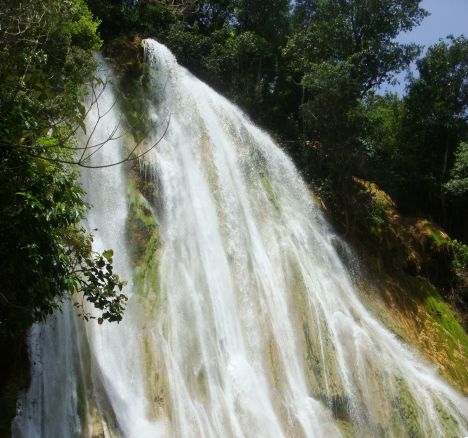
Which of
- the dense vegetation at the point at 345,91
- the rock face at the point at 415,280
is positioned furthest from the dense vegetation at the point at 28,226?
the rock face at the point at 415,280

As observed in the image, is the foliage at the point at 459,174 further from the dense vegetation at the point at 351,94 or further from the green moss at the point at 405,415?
the green moss at the point at 405,415

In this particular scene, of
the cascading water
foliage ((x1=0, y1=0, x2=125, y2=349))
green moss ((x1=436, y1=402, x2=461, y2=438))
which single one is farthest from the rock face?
foliage ((x1=0, y1=0, x2=125, y2=349))

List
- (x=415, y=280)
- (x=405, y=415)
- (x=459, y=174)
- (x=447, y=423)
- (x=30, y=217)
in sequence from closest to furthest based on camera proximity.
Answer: (x=30, y=217), (x=405, y=415), (x=447, y=423), (x=415, y=280), (x=459, y=174)

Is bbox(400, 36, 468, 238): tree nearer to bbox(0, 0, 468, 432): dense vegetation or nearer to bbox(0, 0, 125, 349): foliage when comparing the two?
bbox(0, 0, 468, 432): dense vegetation

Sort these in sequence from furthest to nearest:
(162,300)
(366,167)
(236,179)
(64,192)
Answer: (366,167)
(236,179)
(162,300)
(64,192)

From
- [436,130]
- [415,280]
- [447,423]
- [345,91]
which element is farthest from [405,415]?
[436,130]

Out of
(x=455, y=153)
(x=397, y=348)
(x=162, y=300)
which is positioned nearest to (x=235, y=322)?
(x=162, y=300)

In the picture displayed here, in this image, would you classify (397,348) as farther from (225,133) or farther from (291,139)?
(291,139)

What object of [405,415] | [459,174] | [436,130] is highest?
[436,130]

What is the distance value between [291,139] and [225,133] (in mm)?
5655

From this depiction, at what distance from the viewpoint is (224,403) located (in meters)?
10.5

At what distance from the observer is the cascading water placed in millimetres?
9461

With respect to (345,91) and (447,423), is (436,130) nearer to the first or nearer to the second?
(345,91)

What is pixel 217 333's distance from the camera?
11.6 metres
